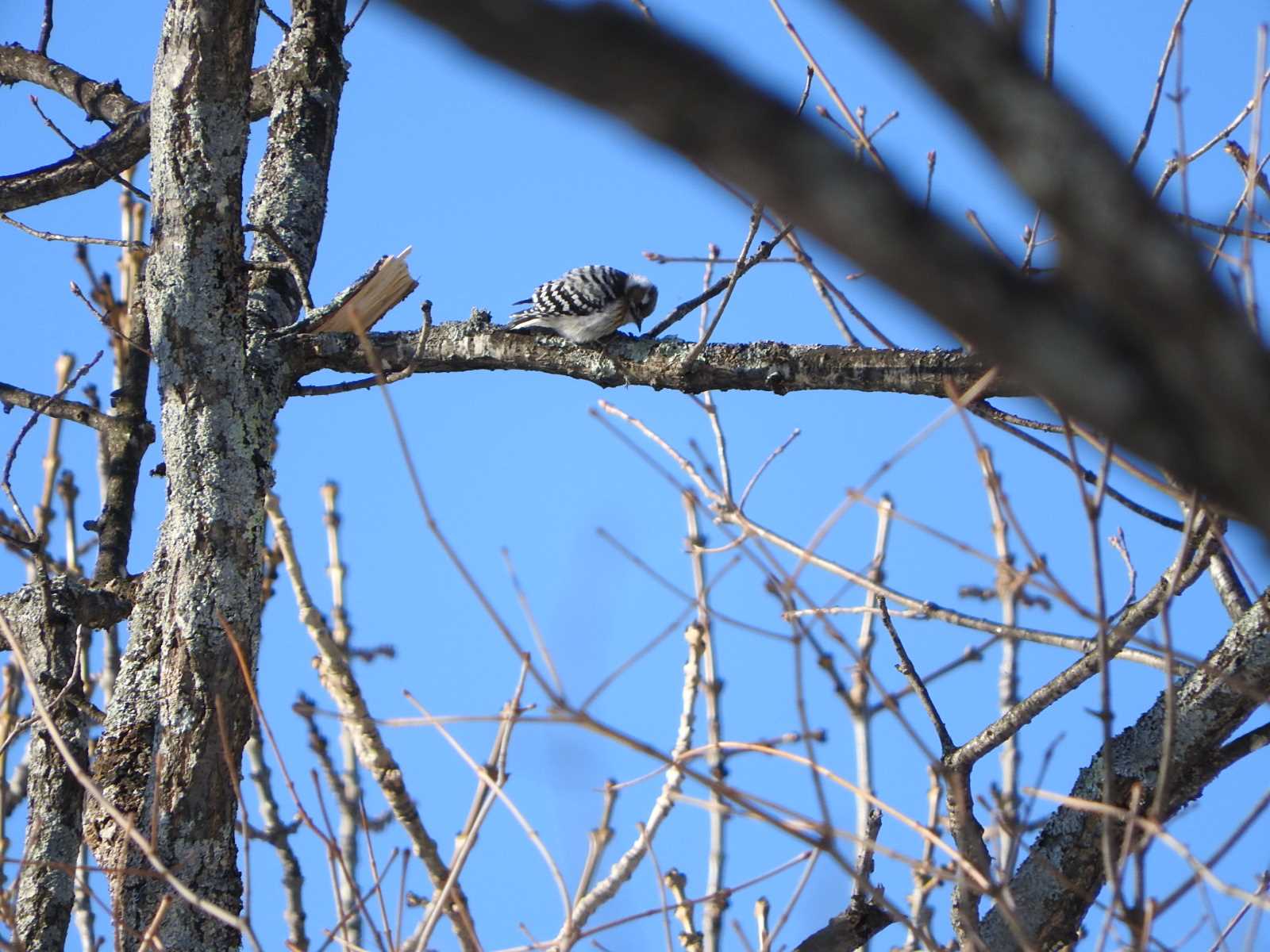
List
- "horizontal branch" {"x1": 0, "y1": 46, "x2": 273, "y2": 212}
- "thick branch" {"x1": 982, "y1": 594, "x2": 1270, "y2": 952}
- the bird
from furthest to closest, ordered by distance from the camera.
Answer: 1. the bird
2. "horizontal branch" {"x1": 0, "y1": 46, "x2": 273, "y2": 212}
3. "thick branch" {"x1": 982, "y1": 594, "x2": 1270, "y2": 952}

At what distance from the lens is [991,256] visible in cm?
72

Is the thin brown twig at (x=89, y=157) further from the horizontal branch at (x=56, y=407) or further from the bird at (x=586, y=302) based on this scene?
the bird at (x=586, y=302)

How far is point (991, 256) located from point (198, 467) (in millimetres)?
2398

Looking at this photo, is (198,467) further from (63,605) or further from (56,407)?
(56,407)

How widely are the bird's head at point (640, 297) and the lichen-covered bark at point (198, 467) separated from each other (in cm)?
252

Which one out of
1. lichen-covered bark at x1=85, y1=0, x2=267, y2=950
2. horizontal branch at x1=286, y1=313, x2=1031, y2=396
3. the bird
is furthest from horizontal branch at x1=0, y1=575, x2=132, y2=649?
the bird

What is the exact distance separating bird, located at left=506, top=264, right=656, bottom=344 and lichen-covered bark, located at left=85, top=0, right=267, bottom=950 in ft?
6.39

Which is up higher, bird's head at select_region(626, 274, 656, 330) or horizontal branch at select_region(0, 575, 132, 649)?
bird's head at select_region(626, 274, 656, 330)

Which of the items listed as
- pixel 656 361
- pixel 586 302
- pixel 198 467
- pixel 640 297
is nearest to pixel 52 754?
pixel 198 467

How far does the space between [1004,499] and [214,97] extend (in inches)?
84.1

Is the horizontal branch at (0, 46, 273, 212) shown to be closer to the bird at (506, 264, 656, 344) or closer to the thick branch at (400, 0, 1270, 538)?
the bird at (506, 264, 656, 344)

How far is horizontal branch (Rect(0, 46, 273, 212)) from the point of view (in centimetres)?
373

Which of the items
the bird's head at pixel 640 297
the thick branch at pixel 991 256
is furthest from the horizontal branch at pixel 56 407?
the thick branch at pixel 991 256

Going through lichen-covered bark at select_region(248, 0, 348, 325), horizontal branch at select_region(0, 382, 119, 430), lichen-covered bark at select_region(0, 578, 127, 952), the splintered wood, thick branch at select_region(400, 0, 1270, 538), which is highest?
lichen-covered bark at select_region(248, 0, 348, 325)
